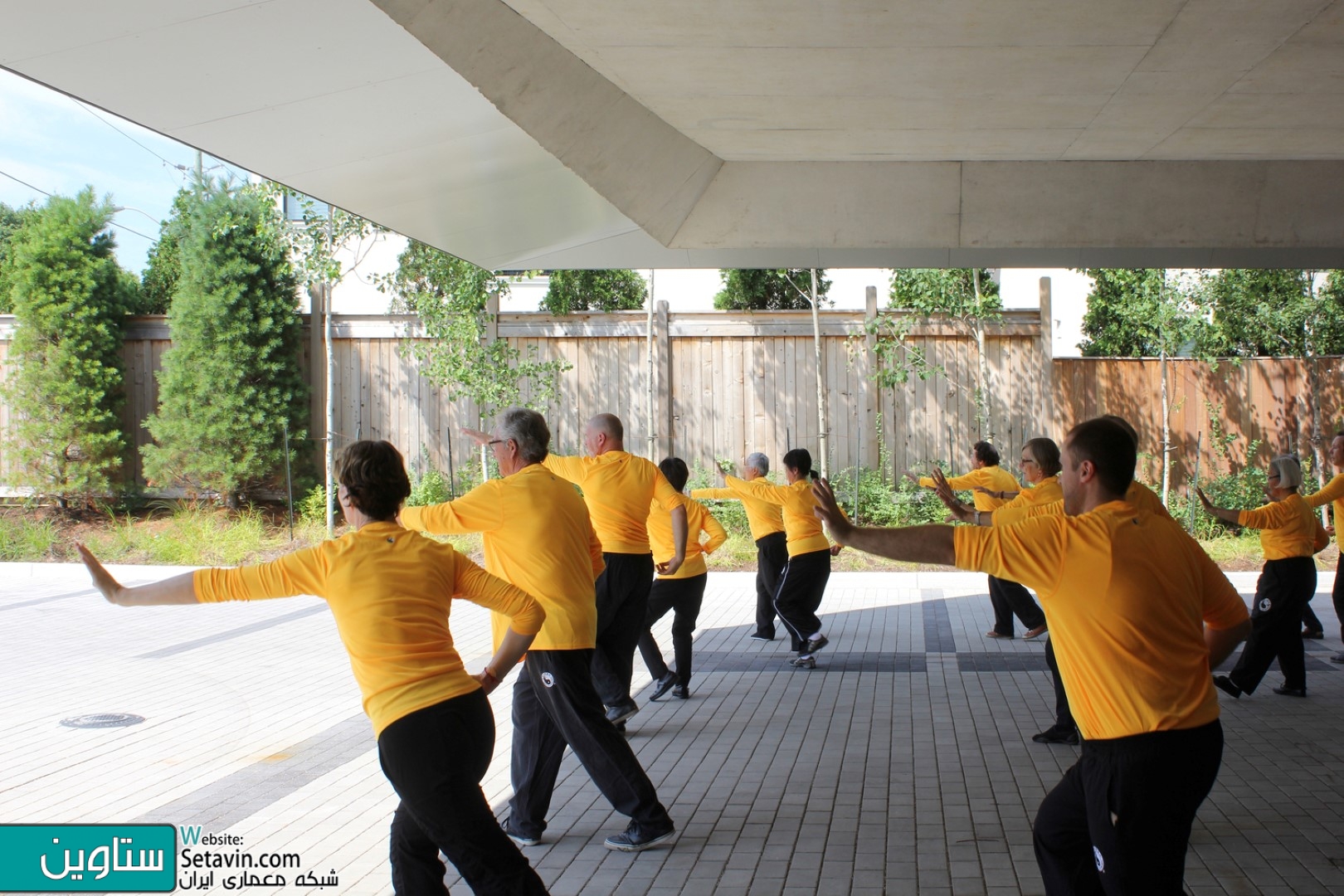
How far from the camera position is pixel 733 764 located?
666 centimetres

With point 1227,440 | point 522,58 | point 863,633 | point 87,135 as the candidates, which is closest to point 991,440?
point 1227,440

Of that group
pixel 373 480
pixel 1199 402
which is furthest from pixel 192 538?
pixel 1199 402

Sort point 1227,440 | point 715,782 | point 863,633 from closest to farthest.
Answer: point 715,782
point 863,633
point 1227,440

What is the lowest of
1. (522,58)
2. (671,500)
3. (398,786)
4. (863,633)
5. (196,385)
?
(863,633)

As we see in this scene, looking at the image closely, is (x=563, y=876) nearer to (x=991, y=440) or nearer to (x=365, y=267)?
(x=991, y=440)

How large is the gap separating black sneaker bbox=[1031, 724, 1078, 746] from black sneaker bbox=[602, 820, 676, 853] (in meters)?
3.11

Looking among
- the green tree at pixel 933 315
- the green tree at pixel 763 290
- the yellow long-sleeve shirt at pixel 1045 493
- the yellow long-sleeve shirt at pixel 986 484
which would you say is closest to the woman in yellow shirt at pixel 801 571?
the yellow long-sleeve shirt at pixel 986 484

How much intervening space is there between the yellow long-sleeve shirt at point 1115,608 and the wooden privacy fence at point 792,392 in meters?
12.5

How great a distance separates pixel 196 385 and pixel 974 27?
13.7m

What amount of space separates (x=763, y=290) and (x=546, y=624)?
15282 millimetres

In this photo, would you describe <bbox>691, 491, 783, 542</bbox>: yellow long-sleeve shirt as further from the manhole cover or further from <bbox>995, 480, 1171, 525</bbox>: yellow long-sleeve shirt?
the manhole cover

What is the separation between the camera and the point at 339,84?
476 centimetres

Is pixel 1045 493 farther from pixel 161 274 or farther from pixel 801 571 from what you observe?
pixel 161 274

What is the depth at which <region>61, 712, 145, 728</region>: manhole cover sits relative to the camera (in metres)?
7.66
